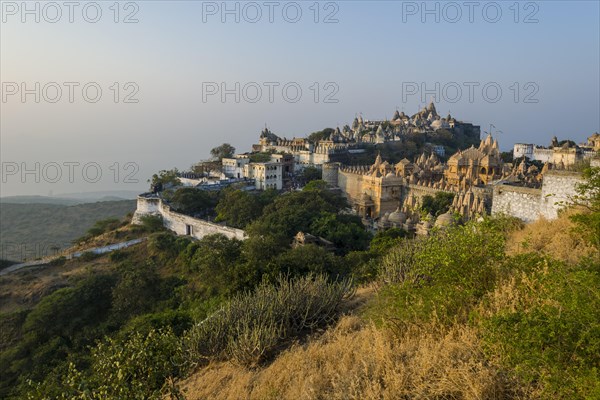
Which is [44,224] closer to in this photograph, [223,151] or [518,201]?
[223,151]

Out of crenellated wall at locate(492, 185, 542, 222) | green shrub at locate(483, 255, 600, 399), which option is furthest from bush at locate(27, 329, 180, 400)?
crenellated wall at locate(492, 185, 542, 222)

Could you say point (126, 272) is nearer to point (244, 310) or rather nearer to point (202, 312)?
point (202, 312)

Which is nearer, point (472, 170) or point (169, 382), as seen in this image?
point (169, 382)

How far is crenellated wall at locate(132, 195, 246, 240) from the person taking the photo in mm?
28919

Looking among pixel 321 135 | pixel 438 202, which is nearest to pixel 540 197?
pixel 438 202

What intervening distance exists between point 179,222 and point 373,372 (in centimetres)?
2975

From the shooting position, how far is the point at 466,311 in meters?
6.23

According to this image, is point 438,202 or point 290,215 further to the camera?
point 438,202

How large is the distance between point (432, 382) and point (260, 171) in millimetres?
41929

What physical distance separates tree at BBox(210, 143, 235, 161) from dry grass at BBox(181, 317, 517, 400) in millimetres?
51536

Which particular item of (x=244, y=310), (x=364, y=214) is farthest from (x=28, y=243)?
(x=244, y=310)

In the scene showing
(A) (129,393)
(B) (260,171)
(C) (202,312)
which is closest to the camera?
(A) (129,393)

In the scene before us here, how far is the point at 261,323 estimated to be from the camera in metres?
8.23

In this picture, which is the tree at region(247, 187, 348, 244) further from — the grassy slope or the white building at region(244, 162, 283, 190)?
the grassy slope
